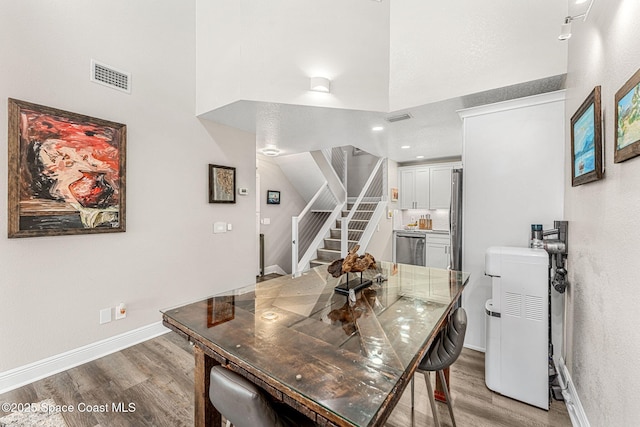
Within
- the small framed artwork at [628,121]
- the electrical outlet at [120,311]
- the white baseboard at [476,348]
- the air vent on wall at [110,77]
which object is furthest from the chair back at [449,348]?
the air vent on wall at [110,77]

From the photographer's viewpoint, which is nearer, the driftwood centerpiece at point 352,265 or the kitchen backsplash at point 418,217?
the driftwood centerpiece at point 352,265

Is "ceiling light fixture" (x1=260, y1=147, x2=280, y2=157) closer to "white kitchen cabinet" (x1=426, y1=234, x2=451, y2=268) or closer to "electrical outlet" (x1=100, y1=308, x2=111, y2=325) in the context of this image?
"electrical outlet" (x1=100, y1=308, x2=111, y2=325)

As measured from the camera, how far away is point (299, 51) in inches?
108

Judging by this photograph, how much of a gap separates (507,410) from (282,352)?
187 centimetres

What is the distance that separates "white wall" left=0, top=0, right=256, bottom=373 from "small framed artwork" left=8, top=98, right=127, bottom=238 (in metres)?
0.07

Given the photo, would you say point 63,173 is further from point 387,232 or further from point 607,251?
point 387,232

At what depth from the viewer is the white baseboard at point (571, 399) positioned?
165cm

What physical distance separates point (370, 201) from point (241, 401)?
229 inches

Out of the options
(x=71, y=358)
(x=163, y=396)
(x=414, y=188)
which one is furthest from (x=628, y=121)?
(x=414, y=188)

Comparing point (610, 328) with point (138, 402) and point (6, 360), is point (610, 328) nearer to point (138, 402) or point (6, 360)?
point (138, 402)

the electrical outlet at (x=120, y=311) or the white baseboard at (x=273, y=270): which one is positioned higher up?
the electrical outlet at (x=120, y=311)

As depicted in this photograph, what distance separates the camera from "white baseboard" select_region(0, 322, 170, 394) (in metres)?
2.04

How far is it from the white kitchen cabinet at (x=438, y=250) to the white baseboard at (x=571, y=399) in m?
3.20

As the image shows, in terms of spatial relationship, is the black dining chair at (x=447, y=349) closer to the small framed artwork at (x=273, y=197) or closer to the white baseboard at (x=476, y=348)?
the white baseboard at (x=476, y=348)
